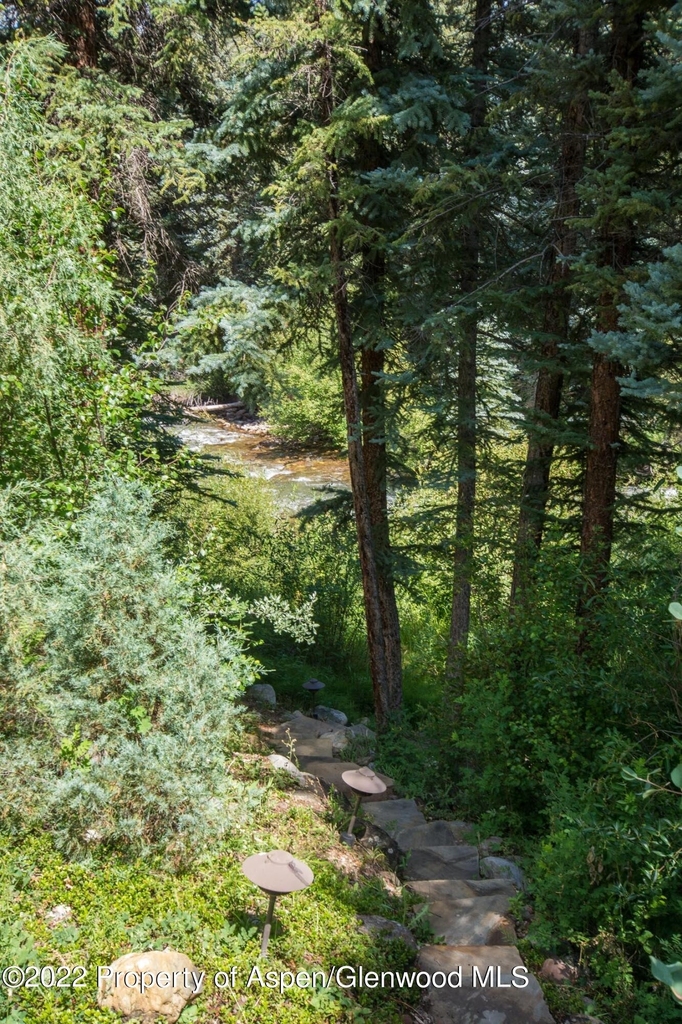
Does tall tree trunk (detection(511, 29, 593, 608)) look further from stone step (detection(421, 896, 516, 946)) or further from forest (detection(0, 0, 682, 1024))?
stone step (detection(421, 896, 516, 946))

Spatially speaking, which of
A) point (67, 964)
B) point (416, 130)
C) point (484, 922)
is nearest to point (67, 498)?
point (67, 964)

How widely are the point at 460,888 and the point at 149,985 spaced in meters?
2.16

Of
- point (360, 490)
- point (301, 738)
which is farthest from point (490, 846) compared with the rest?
point (360, 490)

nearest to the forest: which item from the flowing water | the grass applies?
the grass

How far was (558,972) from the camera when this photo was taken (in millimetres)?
3912

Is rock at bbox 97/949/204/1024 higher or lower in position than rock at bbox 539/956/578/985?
higher

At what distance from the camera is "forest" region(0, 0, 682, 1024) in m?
3.90

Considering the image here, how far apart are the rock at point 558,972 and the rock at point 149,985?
1.86 meters

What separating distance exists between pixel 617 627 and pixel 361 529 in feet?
12.0

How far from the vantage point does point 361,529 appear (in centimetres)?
819

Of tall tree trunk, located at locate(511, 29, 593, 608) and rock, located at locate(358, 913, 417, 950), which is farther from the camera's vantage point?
tall tree trunk, located at locate(511, 29, 593, 608)

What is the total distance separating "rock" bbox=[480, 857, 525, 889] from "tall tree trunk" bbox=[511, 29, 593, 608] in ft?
6.75

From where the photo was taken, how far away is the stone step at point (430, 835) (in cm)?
548

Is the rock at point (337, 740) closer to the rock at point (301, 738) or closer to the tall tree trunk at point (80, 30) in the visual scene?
the rock at point (301, 738)
